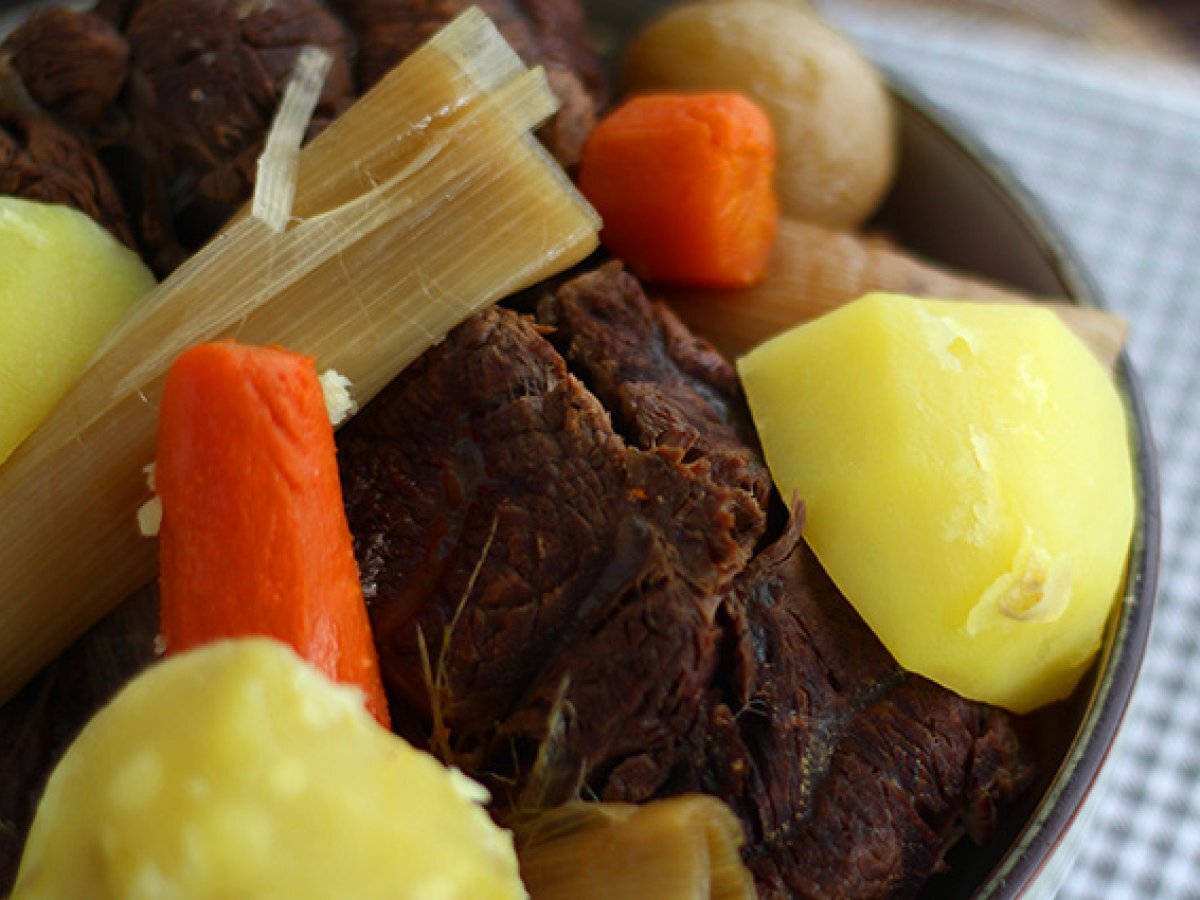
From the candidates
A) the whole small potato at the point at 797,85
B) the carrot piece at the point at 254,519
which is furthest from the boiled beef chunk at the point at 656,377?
the whole small potato at the point at 797,85

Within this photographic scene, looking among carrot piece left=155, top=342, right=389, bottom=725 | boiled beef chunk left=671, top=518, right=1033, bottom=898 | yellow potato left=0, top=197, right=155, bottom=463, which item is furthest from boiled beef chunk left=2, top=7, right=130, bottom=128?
boiled beef chunk left=671, top=518, right=1033, bottom=898

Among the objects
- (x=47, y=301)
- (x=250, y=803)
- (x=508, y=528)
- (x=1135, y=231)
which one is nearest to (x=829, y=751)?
(x=508, y=528)

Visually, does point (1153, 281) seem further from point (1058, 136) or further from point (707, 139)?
point (707, 139)

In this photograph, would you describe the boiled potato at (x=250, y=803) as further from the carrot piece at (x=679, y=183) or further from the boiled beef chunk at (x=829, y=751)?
the carrot piece at (x=679, y=183)

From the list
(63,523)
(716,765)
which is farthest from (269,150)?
(716,765)

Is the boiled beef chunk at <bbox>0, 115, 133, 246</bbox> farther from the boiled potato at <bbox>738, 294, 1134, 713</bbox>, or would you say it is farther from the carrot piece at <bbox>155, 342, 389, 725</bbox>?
the boiled potato at <bbox>738, 294, 1134, 713</bbox>

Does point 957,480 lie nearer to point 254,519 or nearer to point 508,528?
point 508,528
